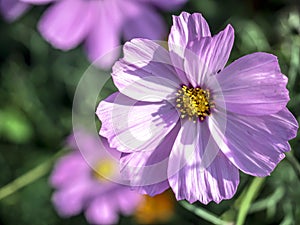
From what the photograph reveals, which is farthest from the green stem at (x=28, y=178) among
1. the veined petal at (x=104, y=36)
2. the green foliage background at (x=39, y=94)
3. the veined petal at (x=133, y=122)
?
the veined petal at (x=133, y=122)

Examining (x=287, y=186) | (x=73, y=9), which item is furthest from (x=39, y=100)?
(x=287, y=186)

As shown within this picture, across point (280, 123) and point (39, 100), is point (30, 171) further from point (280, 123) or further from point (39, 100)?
point (280, 123)

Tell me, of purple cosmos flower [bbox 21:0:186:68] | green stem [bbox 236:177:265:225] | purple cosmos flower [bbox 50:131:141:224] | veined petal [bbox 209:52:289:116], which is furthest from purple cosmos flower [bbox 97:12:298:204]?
purple cosmos flower [bbox 50:131:141:224]

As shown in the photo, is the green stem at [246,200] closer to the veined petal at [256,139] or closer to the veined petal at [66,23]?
the veined petal at [256,139]

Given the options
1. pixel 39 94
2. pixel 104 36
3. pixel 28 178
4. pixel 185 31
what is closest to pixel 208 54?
pixel 185 31

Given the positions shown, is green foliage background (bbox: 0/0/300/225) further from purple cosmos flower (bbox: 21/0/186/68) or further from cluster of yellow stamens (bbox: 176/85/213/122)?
cluster of yellow stamens (bbox: 176/85/213/122)
